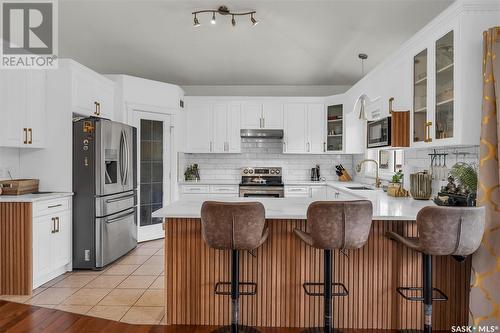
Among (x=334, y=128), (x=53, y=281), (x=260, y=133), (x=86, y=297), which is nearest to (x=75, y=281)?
(x=53, y=281)

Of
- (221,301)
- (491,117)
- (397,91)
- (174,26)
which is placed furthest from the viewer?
(174,26)

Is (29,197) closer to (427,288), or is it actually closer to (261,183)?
(261,183)

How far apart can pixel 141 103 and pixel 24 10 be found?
5.58 feet

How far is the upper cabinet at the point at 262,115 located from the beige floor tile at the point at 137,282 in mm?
3061

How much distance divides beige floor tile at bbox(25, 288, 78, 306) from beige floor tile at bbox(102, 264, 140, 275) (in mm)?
494

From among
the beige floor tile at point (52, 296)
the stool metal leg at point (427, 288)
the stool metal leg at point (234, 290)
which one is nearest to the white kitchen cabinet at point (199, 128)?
the beige floor tile at point (52, 296)

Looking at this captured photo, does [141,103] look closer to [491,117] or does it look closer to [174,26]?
[174,26]

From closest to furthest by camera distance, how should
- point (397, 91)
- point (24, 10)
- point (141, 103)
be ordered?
point (397, 91)
point (24, 10)
point (141, 103)

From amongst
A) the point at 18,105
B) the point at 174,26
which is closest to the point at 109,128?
the point at 18,105

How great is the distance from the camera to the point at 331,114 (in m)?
5.47

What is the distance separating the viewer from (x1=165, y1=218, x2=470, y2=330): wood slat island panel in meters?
2.38

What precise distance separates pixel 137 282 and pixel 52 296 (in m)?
0.76

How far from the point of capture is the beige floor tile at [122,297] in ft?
9.32

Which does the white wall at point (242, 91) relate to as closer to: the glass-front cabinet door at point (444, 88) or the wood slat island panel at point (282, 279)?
the glass-front cabinet door at point (444, 88)
